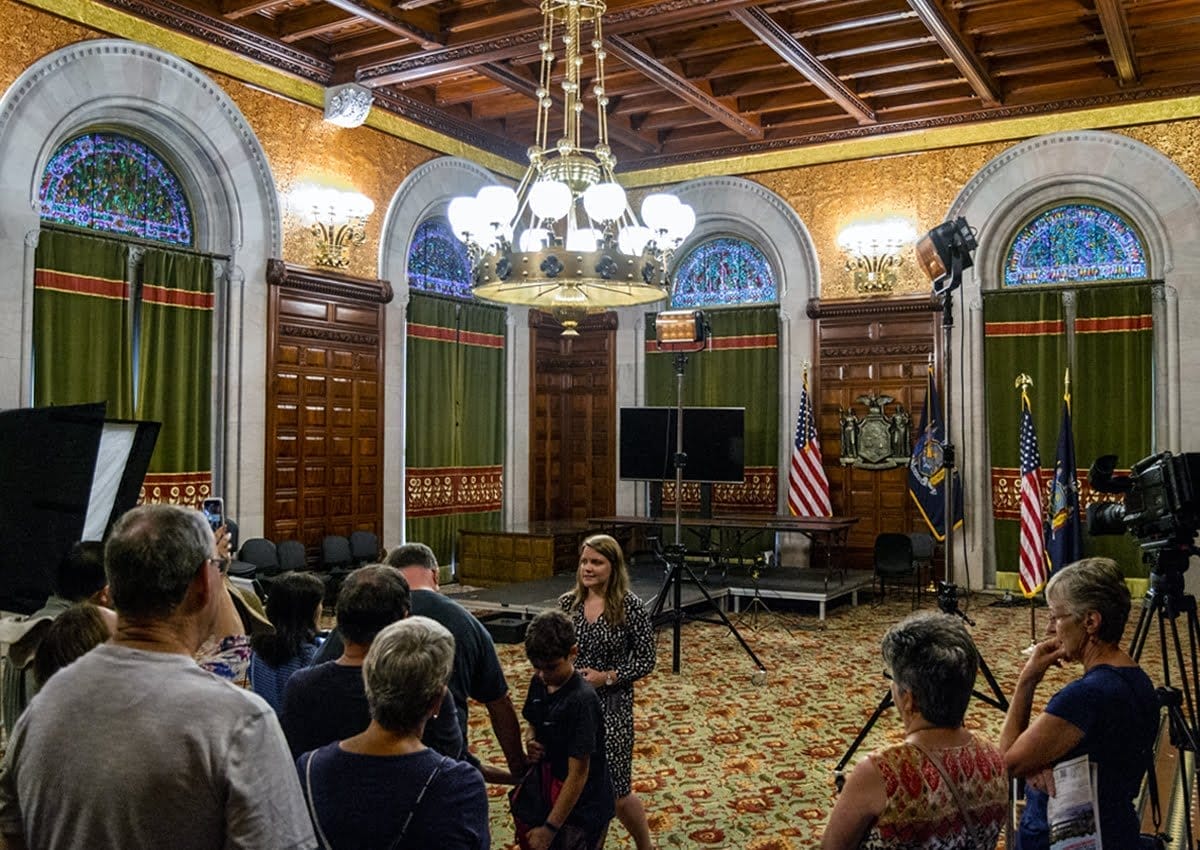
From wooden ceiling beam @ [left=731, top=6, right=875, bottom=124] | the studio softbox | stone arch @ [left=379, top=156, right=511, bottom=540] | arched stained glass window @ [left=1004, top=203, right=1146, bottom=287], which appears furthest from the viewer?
stone arch @ [left=379, top=156, right=511, bottom=540]

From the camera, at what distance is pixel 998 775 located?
203 centimetres

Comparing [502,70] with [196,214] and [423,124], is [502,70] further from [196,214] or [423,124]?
[196,214]

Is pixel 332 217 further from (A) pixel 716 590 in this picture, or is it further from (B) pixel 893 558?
(B) pixel 893 558

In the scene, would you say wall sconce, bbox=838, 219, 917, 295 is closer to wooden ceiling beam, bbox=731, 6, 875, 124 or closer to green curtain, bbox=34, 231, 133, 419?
wooden ceiling beam, bbox=731, 6, 875, 124

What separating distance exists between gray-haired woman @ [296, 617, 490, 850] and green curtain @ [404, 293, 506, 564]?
872 cm

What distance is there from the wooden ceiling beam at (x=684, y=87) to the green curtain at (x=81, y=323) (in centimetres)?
433

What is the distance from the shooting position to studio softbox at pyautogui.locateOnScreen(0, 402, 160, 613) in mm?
2275

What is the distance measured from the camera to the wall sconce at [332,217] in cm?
945

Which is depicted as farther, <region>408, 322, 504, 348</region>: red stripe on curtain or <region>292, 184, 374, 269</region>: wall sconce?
<region>408, 322, 504, 348</region>: red stripe on curtain

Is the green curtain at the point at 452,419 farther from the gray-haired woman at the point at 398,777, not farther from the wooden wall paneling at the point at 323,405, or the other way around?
the gray-haired woman at the point at 398,777

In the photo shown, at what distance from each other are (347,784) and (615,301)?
14.0ft

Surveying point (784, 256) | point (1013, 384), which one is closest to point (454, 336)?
point (784, 256)

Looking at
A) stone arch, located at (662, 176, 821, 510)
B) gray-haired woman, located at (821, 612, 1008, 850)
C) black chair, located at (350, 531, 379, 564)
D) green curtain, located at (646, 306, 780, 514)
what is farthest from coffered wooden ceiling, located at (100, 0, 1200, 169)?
gray-haired woman, located at (821, 612, 1008, 850)

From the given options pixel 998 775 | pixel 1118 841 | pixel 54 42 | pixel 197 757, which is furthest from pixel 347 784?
pixel 54 42
